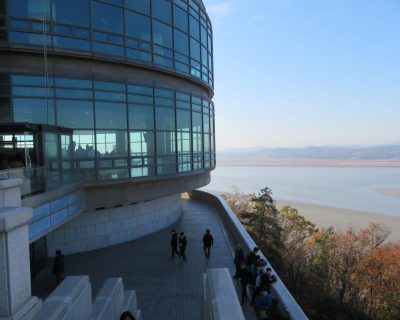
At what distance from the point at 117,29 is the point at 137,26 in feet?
3.26

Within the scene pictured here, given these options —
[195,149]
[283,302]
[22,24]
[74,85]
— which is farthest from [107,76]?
[283,302]

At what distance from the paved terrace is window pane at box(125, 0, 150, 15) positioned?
996cm

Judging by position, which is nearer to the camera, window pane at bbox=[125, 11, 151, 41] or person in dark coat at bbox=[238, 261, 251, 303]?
person in dark coat at bbox=[238, 261, 251, 303]

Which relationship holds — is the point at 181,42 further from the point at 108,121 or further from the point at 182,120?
the point at 108,121

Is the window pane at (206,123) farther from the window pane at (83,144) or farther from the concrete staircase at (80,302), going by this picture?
the concrete staircase at (80,302)

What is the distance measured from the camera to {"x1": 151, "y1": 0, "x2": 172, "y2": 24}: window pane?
16.3 meters

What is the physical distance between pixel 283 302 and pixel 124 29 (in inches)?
459

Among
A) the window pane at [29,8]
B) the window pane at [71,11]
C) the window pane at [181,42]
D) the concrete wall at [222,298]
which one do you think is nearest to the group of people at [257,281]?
the concrete wall at [222,298]

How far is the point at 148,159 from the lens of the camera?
1623 centimetres

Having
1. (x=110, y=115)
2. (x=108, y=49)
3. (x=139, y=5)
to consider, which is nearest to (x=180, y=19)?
(x=139, y=5)

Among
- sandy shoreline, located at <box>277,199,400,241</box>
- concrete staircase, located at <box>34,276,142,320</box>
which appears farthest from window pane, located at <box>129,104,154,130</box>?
sandy shoreline, located at <box>277,199,400,241</box>

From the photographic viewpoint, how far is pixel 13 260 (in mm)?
4684

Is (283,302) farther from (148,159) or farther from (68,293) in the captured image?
(148,159)

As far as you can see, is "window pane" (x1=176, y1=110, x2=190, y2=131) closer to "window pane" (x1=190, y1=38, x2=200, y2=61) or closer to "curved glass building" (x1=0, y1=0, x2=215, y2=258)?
"curved glass building" (x1=0, y1=0, x2=215, y2=258)
